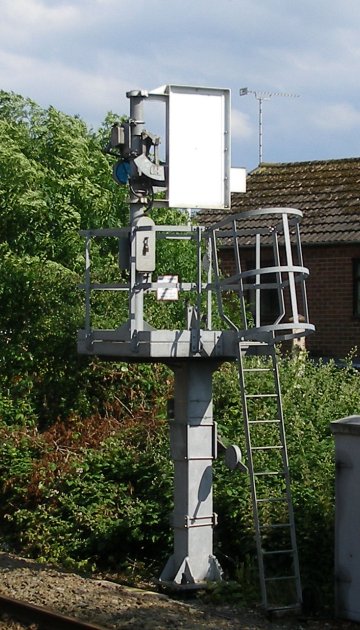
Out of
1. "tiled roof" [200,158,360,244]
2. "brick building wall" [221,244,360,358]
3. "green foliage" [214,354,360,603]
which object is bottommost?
"green foliage" [214,354,360,603]

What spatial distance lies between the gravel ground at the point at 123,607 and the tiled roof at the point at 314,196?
14226mm

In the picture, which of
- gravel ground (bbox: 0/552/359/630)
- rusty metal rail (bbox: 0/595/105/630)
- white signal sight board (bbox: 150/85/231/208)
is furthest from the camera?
white signal sight board (bbox: 150/85/231/208)

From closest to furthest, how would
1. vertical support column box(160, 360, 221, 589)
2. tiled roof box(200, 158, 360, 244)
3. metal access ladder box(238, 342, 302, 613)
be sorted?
metal access ladder box(238, 342, 302, 613) < vertical support column box(160, 360, 221, 589) < tiled roof box(200, 158, 360, 244)

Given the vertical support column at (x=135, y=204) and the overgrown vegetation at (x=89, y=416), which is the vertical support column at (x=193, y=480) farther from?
the vertical support column at (x=135, y=204)

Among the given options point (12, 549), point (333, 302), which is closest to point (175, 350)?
point (12, 549)

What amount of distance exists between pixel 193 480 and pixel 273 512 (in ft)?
3.23

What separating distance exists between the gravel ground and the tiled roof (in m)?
14.2

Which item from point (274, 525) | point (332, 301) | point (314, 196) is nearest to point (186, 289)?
point (274, 525)

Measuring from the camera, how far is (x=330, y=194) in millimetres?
25375

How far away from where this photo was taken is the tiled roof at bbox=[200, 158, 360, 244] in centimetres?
2398

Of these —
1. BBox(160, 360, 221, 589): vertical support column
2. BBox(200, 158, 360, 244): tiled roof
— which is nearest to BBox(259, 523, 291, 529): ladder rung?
BBox(160, 360, 221, 589): vertical support column

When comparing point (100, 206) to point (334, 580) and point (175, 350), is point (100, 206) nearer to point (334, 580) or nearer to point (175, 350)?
point (175, 350)

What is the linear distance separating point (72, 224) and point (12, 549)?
708cm

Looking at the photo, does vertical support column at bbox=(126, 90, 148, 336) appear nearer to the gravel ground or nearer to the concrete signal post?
the concrete signal post
